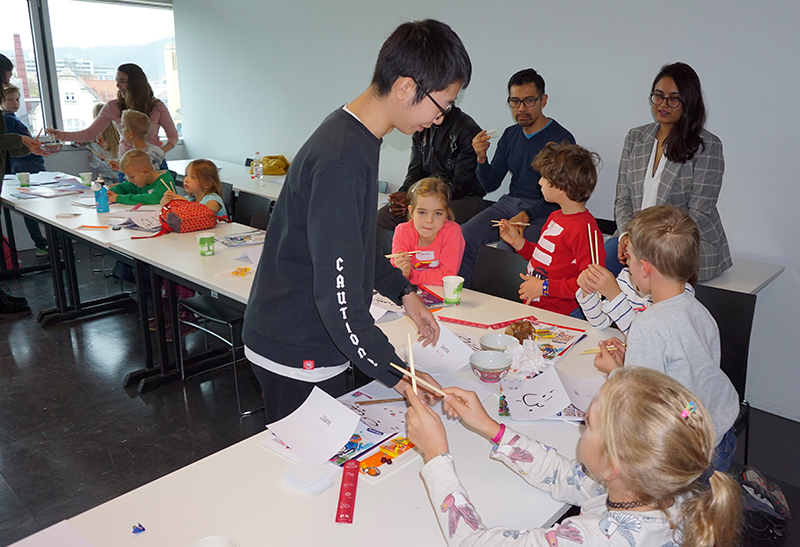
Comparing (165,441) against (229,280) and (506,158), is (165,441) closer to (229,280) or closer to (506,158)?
(229,280)

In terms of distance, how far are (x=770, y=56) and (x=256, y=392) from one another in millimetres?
3249

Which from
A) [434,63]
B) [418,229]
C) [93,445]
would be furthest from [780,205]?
[93,445]

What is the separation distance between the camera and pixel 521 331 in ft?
6.72

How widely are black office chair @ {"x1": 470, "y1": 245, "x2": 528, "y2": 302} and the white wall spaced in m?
1.46

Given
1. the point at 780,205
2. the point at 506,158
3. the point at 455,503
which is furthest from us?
the point at 506,158

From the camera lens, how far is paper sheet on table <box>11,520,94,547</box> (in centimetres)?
106

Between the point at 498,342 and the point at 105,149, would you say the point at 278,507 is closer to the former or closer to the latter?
the point at 498,342

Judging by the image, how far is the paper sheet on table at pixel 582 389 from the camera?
1.62 meters

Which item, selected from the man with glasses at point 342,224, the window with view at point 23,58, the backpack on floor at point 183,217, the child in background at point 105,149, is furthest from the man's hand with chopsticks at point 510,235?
the window with view at point 23,58

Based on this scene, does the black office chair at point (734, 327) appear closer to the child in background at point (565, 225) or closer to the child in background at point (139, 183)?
the child in background at point (565, 225)

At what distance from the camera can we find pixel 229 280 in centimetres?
271

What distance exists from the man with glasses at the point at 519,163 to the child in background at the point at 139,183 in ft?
7.38

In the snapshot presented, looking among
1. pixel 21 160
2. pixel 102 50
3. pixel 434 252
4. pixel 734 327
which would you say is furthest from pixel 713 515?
pixel 102 50

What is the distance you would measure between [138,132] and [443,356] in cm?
411
